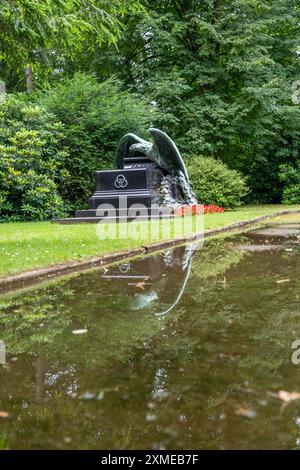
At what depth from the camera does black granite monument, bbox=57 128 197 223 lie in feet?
52.5

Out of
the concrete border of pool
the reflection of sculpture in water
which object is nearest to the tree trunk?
the concrete border of pool

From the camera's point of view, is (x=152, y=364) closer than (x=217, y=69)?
Yes

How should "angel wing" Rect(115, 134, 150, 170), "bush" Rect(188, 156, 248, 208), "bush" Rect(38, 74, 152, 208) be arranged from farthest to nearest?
"bush" Rect(188, 156, 248, 208), "bush" Rect(38, 74, 152, 208), "angel wing" Rect(115, 134, 150, 170)

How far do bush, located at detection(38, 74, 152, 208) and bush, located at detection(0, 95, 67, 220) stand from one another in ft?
3.58

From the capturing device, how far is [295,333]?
3.63m

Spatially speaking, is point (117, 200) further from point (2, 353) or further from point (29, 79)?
point (29, 79)

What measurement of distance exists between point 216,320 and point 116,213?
12343 millimetres

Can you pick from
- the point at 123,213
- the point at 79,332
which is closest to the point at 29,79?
the point at 123,213

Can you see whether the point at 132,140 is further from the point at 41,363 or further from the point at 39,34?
the point at 41,363

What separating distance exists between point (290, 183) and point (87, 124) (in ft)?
43.9

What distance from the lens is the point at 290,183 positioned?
1144 inches

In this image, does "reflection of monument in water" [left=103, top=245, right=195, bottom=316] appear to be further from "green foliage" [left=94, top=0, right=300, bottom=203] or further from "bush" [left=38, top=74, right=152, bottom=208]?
"green foliage" [left=94, top=0, right=300, bottom=203]
